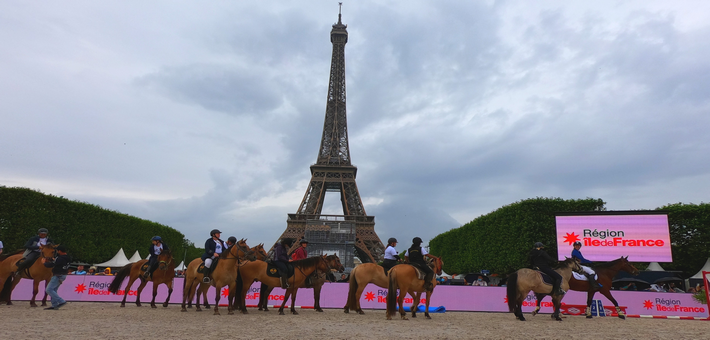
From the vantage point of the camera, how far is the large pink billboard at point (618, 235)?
59.7 ft

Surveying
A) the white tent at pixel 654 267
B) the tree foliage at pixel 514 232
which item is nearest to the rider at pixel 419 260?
the tree foliage at pixel 514 232

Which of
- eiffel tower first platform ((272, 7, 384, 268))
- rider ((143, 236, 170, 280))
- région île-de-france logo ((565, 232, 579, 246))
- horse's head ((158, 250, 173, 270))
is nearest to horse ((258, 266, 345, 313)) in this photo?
horse's head ((158, 250, 173, 270))

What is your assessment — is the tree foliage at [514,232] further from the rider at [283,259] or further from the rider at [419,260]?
the rider at [283,259]

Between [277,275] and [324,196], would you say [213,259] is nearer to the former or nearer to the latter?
[277,275]

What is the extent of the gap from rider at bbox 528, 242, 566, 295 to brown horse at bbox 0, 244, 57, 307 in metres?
12.6

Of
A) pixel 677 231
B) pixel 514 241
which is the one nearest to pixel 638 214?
pixel 677 231

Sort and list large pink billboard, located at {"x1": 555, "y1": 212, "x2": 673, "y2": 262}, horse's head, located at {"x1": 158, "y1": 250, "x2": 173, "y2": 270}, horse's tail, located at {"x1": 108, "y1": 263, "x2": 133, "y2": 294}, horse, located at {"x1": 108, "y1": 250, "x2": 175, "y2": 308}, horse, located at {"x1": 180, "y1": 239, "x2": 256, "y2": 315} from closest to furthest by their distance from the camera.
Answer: horse, located at {"x1": 180, "y1": 239, "x2": 256, "y2": 315} → horse's head, located at {"x1": 158, "y1": 250, "x2": 173, "y2": 270} → horse, located at {"x1": 108, "y1": 250, "x2": 175, "y2": 308} → horse's tail, located at {"x1": 108, "y1": 263, "x2": 133, "y2": 294} → large pink billboard, located at {"x1": 555, "y1": 212, "x2": 673, "y2": 262}

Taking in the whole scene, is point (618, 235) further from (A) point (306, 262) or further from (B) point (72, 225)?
(B) point (72, 225)

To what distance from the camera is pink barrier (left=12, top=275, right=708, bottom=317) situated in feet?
45.1

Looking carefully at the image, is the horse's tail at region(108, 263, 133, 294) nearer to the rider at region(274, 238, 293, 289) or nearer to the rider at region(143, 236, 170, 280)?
the rider at region(143, 236, 170, 280)

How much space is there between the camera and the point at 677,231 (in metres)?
21.3

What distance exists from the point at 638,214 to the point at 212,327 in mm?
19570

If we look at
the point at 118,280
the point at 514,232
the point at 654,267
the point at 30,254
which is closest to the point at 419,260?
the point at 118,280

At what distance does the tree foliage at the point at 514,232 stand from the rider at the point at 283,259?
18.2m
